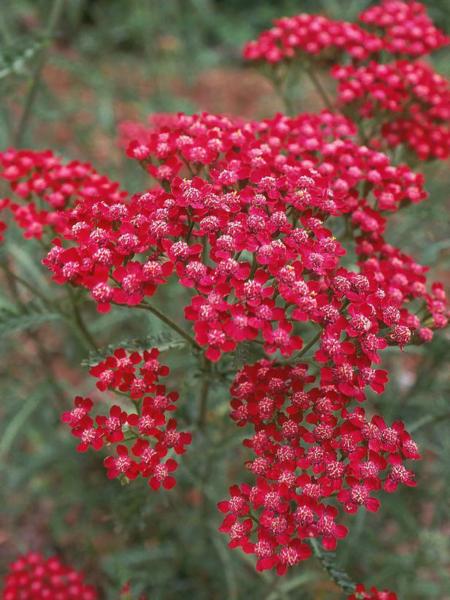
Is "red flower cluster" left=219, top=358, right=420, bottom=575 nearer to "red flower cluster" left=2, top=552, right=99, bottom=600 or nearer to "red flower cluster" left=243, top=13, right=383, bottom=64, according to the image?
"red flower cluster" left=2, top=552, right=99, bottom=600

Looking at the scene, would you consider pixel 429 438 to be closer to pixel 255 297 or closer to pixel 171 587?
pixel 171 587

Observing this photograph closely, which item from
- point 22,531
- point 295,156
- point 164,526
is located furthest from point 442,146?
point 22,531

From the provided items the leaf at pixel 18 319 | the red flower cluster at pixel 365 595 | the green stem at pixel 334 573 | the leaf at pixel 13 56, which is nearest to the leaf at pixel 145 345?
the leaf at pixel 18 319

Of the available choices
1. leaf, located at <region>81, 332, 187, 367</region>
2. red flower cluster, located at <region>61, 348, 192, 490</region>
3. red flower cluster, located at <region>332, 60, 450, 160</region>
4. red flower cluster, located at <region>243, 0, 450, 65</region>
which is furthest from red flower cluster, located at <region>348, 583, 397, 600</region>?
red flower cluster, located at <region>243, 0, 450, 65</region>

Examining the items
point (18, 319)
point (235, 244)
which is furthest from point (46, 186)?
point (235, 244)

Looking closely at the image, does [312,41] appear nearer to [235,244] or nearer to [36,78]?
[36,78]

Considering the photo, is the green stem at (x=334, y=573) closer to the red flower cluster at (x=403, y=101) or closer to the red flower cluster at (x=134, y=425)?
the red flower cluster at (x=134, y=425)
